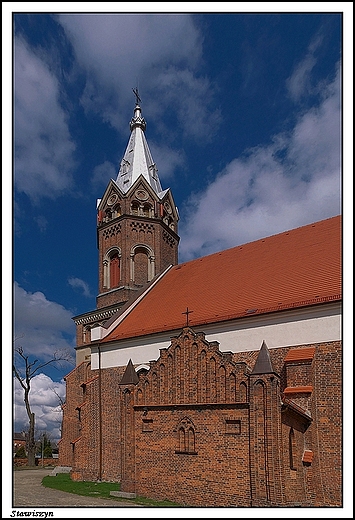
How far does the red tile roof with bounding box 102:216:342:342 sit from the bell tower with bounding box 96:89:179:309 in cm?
254

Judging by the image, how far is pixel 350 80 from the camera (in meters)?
10.1

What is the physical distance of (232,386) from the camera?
13.6 m

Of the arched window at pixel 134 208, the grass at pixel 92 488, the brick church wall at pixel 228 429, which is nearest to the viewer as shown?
the brick church wall at pixel 228 429

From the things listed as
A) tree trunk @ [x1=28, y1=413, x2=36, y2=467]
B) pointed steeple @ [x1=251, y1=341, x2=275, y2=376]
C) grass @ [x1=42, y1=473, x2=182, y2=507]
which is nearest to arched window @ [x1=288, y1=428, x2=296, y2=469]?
pointed steeple @ [x1=251, y1=341, x2=275, y2=376]

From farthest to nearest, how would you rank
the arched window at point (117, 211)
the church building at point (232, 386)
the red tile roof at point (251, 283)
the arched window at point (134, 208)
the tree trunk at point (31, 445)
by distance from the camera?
the tree trunk at point (31, 445) → the arched window at point (117, 211) → the arched window at point (134, 208) → the red tile roof at point (251, 283) → the church building at point (232, 386)

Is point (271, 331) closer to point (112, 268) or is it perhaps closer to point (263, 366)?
point (263, 366)

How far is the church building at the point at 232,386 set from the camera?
42.5 ft

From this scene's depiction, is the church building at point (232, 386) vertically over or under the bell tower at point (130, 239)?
under

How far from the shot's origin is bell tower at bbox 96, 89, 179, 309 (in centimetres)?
2625

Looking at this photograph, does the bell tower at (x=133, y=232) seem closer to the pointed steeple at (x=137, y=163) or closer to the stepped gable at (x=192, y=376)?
the pointed steeple at (x=137, y=163)

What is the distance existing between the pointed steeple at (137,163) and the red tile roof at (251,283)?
6.82 m

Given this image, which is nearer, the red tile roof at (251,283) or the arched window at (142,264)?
the red tile roof at (251,283)

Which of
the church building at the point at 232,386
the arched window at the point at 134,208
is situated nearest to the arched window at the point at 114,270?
the arched window at the point at 134,208

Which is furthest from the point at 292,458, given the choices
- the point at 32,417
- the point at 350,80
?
the point at 32,417
